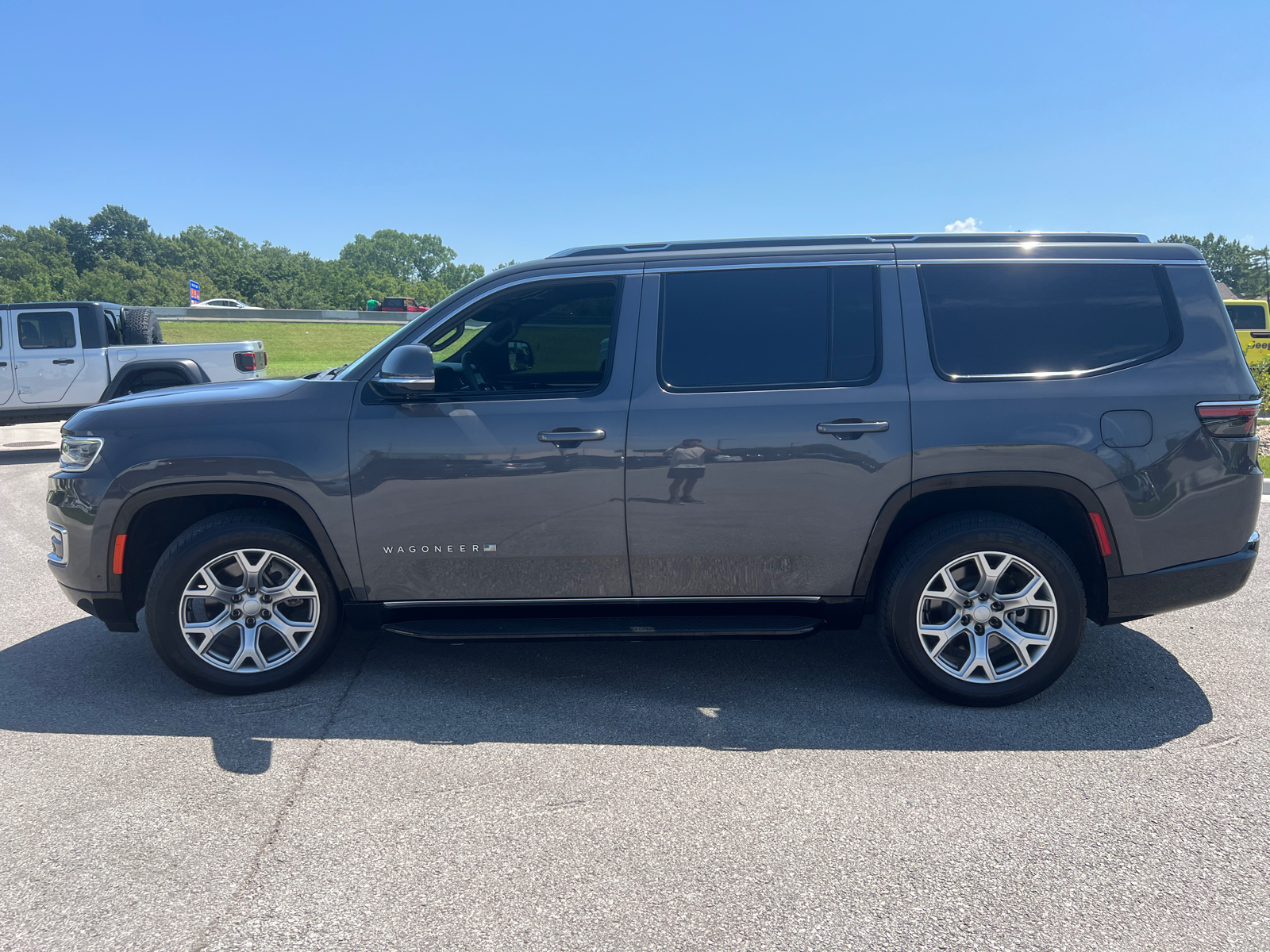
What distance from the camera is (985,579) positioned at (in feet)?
12.3

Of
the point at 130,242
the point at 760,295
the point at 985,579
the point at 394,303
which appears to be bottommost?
the point at 985,579

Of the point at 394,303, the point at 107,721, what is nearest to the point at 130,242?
the point at 394,303

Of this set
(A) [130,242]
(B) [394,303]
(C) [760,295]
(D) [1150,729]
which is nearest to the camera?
(D) [1150,729]

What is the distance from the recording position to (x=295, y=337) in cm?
4009

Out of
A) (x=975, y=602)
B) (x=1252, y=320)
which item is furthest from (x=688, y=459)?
(x=1252, y=320)

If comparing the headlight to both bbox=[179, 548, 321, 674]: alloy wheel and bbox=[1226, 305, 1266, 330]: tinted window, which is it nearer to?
bbox=[179, 548, 321, 674]: alloy wheel

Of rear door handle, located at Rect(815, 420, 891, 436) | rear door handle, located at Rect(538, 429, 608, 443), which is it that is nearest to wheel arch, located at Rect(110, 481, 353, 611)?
rear door handle, located at Rect(538, 429, 608, 443)

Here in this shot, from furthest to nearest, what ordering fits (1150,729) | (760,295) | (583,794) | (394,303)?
(394,303) < (760,295) < (1150,729) < (583,794)

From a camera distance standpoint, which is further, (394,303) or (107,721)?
(394,303)

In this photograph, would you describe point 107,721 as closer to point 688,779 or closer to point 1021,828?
point 688,779

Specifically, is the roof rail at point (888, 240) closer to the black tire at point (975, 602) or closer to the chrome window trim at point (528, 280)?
the chrome window trim at point (528, 280)

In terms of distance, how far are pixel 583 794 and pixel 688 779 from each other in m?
0.40

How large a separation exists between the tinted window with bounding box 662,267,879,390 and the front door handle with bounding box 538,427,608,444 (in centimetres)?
39

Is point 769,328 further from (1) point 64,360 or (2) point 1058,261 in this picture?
(1) point 64,360
